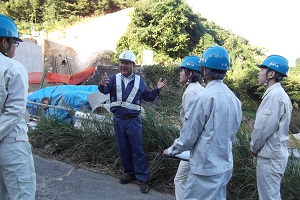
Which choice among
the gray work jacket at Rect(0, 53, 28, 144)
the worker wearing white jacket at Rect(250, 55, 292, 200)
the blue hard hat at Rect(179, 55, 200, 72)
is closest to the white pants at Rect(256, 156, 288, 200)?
the worker wearing white jacket at Rect(250, 55, 292, 200)

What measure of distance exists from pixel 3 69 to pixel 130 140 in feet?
7.76

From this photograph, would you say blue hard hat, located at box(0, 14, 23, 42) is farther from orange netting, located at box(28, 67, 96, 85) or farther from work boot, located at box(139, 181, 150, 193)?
orange netting, located at box(28, 67, 96, 85)

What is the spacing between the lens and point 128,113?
14.4 ft

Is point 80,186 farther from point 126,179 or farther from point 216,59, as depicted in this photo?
point 216,59

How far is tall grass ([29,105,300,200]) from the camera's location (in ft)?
13.4

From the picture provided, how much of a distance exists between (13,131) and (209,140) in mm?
1757

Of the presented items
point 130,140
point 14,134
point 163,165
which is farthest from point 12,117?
point 163,165

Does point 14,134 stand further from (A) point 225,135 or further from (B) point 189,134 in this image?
(A) point 225,135

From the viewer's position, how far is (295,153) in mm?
4152

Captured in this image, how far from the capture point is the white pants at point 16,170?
252 centimetres

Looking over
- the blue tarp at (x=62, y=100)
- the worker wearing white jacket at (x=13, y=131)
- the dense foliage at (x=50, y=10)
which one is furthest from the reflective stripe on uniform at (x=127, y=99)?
the dense foliage at (x=50, y=10)

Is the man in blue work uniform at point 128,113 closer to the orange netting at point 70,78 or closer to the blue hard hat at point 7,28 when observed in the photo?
the blue hard hat at point 7,28

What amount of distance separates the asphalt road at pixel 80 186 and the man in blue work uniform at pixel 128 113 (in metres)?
0.16

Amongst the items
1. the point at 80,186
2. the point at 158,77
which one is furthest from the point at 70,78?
the point at 80,186
